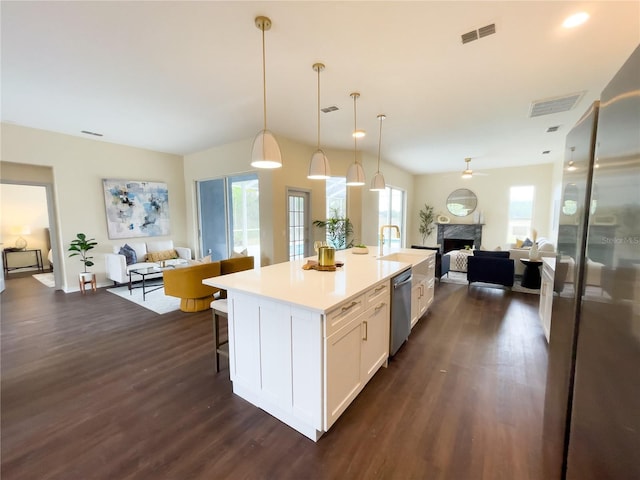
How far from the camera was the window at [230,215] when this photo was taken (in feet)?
18.9

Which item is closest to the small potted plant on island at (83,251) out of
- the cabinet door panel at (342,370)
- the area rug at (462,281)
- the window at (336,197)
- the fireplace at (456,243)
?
the window at (336,197)

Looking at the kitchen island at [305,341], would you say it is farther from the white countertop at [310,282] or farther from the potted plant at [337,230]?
the potted plant at [337,230]

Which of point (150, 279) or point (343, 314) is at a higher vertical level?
point (343, 314)

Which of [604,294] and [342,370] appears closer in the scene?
[604,294]

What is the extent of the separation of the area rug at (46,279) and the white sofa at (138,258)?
1.26 m

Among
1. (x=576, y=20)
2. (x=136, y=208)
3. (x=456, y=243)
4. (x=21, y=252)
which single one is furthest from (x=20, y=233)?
(x=456, y=243)

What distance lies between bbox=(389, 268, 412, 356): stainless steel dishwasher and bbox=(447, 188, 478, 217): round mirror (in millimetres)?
7487

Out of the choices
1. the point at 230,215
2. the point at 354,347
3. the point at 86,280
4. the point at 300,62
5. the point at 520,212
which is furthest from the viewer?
the point at 520,212

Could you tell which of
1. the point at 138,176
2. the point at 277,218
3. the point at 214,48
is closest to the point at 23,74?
the point at 214,48

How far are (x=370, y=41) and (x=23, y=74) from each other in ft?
12.1

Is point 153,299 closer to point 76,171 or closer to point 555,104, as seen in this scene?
point 76,171

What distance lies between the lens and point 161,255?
594 cm

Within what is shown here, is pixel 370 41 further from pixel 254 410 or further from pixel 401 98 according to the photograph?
pixel 254 410

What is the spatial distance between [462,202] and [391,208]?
272 cm
